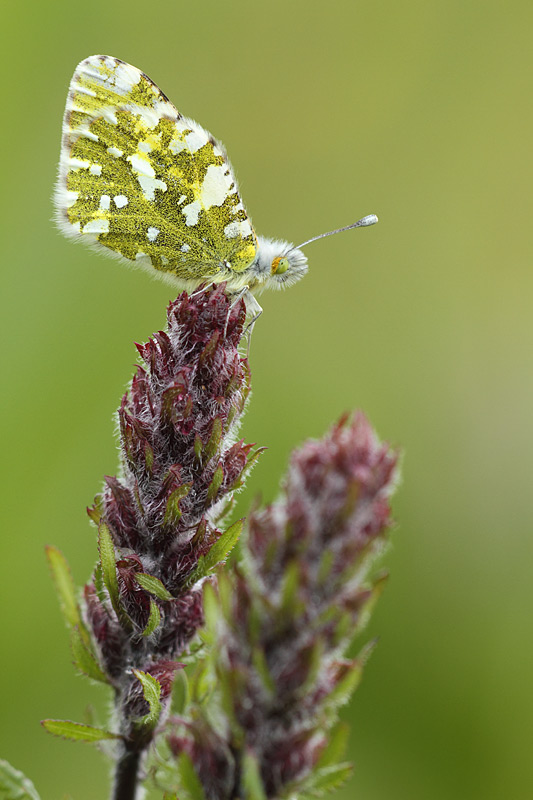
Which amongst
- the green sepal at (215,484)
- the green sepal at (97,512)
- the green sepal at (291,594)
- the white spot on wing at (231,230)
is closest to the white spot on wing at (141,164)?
the white spot on wing at (231,230)

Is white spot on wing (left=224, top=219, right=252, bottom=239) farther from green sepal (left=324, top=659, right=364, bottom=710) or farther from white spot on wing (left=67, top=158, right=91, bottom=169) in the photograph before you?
green sepal (left=324, top=659, right=364, bottom=710)

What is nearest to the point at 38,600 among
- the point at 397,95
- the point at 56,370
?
the point at 56,370

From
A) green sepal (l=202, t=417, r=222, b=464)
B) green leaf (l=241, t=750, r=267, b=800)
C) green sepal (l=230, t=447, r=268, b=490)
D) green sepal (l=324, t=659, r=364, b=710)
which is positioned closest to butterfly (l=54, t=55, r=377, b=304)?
green sepal (l=230, t=447, r=268, b=490)

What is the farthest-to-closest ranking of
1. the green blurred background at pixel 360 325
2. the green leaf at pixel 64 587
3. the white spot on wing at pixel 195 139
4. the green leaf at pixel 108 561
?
the green blurred background at pixel 360 325
the white spot on wing at pixel 195 139
the green leaf at pixel 64 587
the green leaf at pixel 108 561

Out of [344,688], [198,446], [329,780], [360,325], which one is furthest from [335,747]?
[360,325]

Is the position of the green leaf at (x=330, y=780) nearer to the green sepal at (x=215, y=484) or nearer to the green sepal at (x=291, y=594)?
the green sepal at (x=291, y=594)
